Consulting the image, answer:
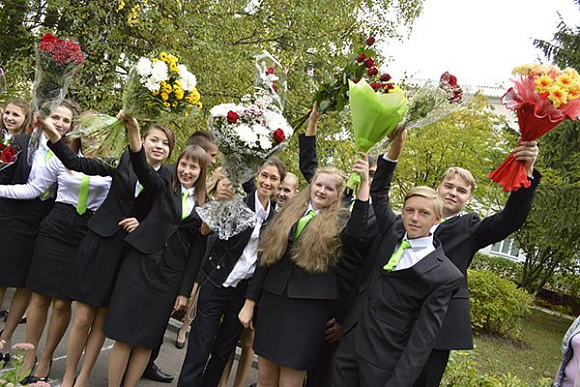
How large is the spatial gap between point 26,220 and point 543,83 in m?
4.13

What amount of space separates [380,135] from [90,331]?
2815mm

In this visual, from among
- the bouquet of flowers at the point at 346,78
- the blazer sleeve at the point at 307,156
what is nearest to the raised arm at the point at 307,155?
the blazer sleeve at the point at 307,156

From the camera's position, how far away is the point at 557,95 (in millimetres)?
2588

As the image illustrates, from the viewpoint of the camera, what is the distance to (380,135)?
3.36m

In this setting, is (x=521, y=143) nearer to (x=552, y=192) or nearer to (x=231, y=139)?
(x=231, y=139)

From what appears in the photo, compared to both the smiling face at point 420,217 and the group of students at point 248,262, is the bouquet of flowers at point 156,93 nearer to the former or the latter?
the group of students at point 248,262

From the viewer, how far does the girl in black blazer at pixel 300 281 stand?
143 inches

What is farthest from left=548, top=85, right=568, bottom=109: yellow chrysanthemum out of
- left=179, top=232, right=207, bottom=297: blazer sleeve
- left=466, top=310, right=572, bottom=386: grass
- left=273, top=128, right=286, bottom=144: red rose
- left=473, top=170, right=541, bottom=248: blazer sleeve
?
left=466, top=310, right=572, bottom=386: grass

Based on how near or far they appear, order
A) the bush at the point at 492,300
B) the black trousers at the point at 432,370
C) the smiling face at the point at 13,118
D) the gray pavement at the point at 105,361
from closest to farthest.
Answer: the black trousers at the point at 432,370
the gray pavement at the point at 105,361
the smiling face at the point at 13,118
the bush at the point at 492,300

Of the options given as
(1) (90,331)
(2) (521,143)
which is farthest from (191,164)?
(2) (521,143)

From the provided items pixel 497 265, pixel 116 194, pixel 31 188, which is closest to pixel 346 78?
pixel 116 194

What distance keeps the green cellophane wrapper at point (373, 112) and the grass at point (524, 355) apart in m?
5.05

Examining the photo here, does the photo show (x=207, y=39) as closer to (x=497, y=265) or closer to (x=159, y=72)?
(x=159, y=72)

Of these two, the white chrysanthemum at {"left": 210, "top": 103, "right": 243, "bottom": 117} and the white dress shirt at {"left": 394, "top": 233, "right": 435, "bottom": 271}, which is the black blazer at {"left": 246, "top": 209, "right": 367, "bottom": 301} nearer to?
the white dress shirt at {"left": 394, "top": 233, "right": 435, "bottom": 271}
